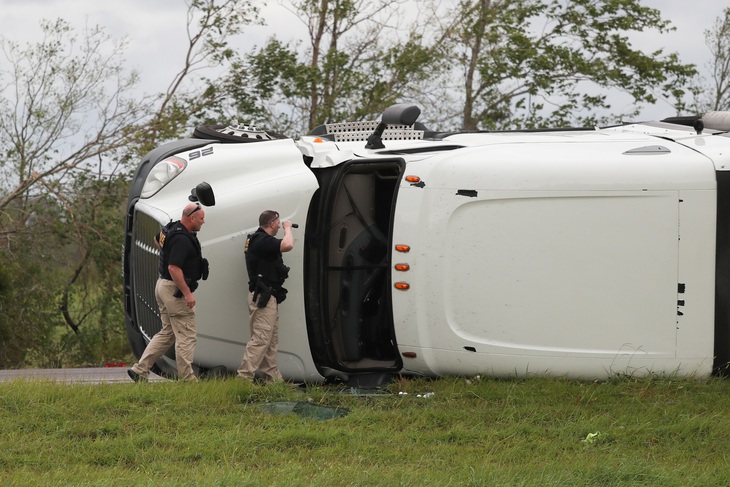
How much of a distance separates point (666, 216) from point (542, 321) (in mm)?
1046

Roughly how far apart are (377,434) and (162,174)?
9.85ft

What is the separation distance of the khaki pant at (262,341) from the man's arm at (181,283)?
403mm

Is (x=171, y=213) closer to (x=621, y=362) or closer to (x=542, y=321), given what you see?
(x=542, y=321)

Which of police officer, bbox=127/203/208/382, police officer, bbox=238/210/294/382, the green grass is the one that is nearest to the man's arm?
police officer, bbox=127/203/208/382

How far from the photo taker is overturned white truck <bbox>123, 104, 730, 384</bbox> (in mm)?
6707

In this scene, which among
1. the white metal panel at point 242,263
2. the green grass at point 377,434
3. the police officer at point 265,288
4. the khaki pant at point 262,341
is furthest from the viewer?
the white metal panel at point 242,263

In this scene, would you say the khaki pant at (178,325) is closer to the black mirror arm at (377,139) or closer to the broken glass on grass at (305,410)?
the broken glass on grass at (305,410)

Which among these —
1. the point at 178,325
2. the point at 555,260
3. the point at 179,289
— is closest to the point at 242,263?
the point at 179,289

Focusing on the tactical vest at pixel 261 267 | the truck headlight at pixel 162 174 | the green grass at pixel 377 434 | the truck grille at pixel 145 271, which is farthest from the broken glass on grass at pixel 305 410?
the truck headlight at pixel 162 174

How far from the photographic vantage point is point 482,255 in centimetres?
680

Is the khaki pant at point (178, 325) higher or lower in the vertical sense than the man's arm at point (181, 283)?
lower

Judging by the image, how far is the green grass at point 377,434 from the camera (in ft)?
16.7

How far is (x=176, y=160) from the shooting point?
25.8ft

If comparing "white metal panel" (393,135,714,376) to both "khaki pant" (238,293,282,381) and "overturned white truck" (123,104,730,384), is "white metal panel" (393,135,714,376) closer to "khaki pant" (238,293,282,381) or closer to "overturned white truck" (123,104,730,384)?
"overturned white truck" (123,104,730,384)
